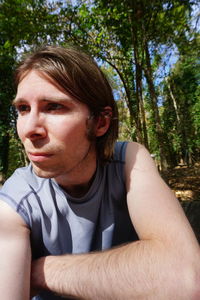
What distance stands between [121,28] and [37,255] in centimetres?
811

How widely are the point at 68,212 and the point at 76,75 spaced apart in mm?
933

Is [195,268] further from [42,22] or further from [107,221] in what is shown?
[42,22]

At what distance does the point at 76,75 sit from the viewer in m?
1.59

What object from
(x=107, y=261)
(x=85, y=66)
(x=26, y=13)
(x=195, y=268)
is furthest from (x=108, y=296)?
(x=26, y=13)

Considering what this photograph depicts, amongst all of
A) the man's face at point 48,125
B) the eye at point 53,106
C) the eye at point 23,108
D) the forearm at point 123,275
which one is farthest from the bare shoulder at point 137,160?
the eye at point 23,108

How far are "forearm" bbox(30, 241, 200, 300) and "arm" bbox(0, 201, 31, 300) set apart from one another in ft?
0.48

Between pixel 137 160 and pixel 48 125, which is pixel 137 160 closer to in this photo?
pixel 137 160

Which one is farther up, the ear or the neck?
the ear

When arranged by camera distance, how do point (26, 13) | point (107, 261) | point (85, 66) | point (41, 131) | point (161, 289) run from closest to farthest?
point (161, 289) → point (107, 261) → point (41, 131) → point (85, 66) → point (26, 13)

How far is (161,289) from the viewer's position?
3.48 ft

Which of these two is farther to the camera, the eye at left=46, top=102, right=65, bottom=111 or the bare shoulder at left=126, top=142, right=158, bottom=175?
the bare shoulder at left=126, top=142, right=158, bottom=175

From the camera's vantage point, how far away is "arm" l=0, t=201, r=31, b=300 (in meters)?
1.17

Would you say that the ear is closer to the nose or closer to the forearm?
the nose

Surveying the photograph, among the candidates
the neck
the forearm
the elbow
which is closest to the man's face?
the neck
